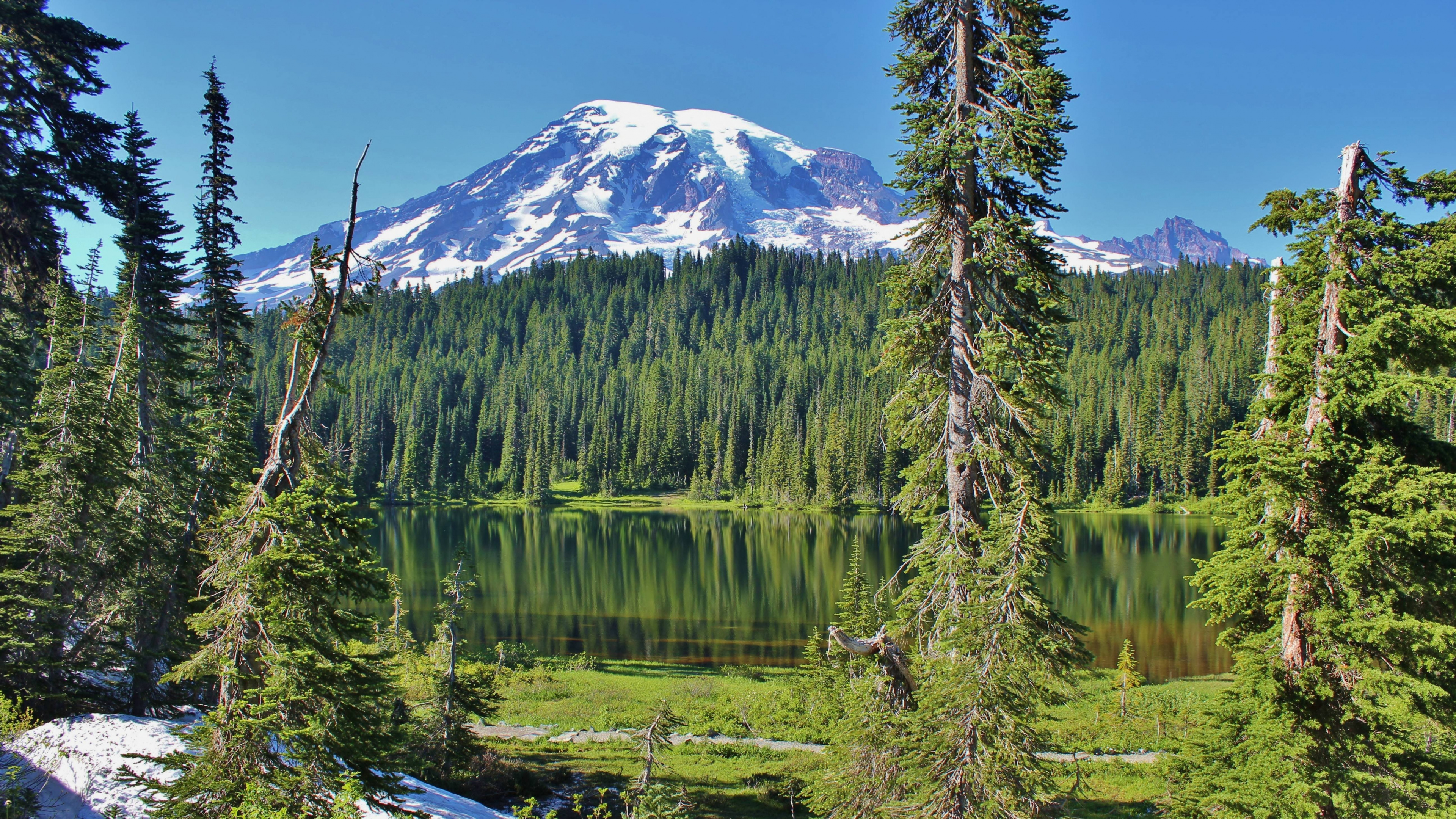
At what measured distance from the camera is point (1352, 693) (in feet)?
29.7

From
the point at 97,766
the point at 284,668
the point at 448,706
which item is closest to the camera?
the point at 284,668

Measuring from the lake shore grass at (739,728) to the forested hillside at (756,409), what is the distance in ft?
189

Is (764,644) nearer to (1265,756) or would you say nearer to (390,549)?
(1265,756)

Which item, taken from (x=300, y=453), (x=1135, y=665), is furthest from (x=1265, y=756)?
(x=1135, y=665)

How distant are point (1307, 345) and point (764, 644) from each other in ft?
102

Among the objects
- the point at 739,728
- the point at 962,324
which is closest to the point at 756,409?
the point at 739,728

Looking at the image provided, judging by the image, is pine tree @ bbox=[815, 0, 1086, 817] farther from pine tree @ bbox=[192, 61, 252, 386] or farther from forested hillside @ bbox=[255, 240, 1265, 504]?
forested hillside @ bbox=[255, 240, 1265, 504]

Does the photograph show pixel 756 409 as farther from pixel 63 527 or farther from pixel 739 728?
pixel 63 527

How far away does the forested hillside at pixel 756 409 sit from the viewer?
349 ft

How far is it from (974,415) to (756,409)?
128009 mm

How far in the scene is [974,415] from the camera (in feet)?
31.6

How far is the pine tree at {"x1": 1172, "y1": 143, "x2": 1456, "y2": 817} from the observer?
875 centimetres

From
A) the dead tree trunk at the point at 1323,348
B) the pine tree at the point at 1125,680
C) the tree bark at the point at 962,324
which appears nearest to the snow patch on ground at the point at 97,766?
the tree bark at the point at 962,324

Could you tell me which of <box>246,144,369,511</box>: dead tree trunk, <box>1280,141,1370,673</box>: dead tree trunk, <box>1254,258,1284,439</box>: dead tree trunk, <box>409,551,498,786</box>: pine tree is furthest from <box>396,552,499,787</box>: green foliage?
<box>1254,258,1284,439</box>: dead tree trunk
